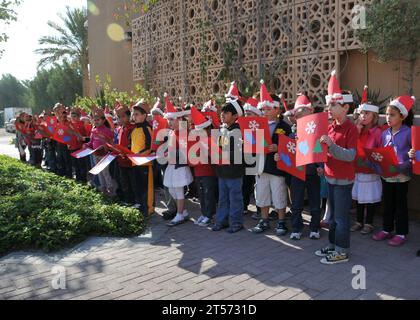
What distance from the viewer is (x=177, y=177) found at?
6.50 m

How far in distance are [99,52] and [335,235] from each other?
68.0ft

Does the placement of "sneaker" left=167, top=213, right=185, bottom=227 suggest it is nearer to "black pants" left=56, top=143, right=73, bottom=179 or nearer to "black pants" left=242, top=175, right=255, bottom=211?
"black pants" left=242, top=175, right=255, bottom=211

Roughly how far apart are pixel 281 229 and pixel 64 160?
685 centimetres

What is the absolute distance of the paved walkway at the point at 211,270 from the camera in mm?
3992

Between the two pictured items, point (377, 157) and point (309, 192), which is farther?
point (309, 192)

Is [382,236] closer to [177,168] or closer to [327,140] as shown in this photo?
[327,140]

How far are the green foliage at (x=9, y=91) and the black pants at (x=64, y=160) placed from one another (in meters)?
64.3

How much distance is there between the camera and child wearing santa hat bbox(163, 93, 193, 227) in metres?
6.38

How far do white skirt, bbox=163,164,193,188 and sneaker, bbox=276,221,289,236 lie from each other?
1.57m

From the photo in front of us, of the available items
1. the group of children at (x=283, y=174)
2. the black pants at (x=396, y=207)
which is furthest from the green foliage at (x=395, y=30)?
the black pants at (x=396, y=207)

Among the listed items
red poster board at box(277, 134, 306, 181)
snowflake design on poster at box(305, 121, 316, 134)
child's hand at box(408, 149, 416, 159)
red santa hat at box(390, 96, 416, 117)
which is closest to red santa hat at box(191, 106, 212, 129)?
red poster board at box(277, 134, 306, 181)

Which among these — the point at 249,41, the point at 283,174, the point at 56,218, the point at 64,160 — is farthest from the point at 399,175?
the point at 64,160

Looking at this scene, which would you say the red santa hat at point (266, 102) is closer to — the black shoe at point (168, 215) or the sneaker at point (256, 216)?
the sneaker at point (256, 216)

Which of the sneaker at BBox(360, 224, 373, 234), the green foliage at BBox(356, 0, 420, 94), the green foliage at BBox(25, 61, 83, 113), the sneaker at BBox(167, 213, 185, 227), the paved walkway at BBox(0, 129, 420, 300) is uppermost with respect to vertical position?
the green foliage at BBox(25, 61, 83, 113)
